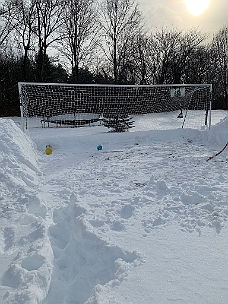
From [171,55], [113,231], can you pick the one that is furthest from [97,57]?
[113,231]

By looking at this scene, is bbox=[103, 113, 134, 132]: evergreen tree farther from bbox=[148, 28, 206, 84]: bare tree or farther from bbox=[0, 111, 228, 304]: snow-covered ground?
bbox=[148, 28, 206, 84]: bare tree

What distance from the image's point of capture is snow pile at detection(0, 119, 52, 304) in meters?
2.06

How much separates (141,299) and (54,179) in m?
3.41

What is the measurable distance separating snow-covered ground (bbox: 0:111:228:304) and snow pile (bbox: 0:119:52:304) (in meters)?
0.01

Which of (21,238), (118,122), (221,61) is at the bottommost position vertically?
(21,238)

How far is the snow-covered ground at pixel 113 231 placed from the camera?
2059mm

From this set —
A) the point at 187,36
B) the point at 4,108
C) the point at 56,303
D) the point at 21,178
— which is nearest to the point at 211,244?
the point at 56,303

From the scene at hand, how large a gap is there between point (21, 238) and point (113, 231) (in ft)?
3.23

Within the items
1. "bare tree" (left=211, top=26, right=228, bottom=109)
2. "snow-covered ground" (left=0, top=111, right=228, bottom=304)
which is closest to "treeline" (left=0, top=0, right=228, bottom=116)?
"bare tree" (left=211, top=26, right=228, bottom=109)

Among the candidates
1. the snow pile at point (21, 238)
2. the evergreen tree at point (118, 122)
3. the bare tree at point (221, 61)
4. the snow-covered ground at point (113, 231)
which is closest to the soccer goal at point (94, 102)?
the evergreen tree at point (118, 122)

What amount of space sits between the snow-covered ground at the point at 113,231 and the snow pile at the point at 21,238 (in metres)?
0.01

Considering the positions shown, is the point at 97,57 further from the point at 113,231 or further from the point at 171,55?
the point at 113,231

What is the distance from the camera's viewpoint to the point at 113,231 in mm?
2961

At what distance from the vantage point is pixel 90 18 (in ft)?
74.0
